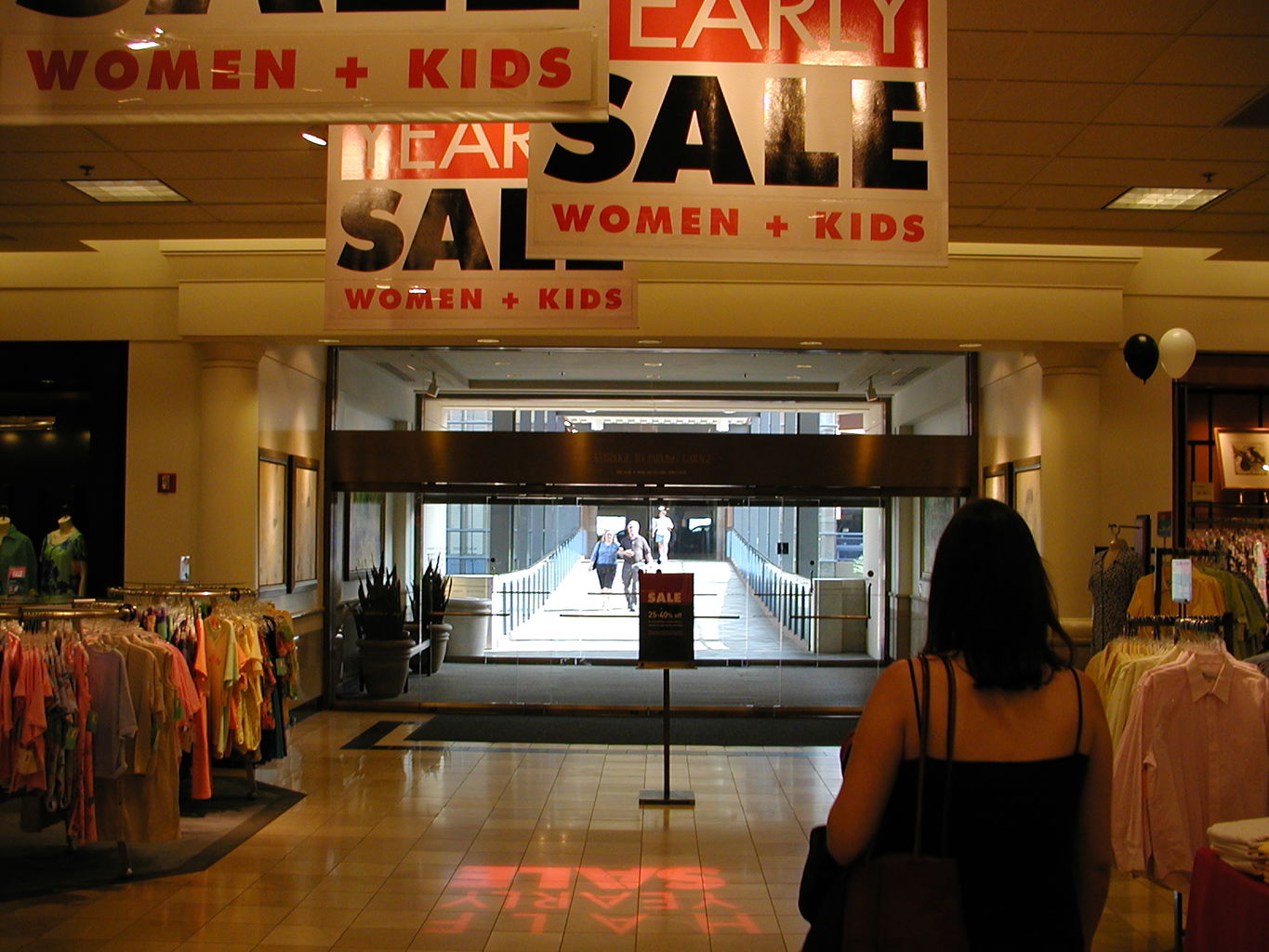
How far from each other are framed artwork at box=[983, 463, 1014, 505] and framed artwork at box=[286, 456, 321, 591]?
5992 millimetres

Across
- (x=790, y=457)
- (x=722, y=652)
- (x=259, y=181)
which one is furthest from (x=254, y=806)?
(x=790, y=457)

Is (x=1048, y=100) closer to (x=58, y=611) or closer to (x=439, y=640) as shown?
(x=58, y=611)

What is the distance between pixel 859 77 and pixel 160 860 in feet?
16.7

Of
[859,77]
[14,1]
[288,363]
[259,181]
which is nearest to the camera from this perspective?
[14,1]

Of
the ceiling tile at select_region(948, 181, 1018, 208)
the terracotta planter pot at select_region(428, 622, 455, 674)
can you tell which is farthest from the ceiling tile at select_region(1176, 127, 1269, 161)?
the terracotta planter pot at select_region(428, 622, 455, 674)

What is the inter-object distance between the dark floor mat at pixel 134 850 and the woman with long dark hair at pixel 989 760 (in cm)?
481

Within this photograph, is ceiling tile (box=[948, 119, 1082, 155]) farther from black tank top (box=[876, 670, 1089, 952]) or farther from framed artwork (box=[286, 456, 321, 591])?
framed artwork (box=[286, 456, 321, 591])

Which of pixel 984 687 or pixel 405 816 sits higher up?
pixel 984 687

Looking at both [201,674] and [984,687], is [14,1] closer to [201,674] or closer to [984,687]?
[984,687]

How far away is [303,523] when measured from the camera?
33.0 ft

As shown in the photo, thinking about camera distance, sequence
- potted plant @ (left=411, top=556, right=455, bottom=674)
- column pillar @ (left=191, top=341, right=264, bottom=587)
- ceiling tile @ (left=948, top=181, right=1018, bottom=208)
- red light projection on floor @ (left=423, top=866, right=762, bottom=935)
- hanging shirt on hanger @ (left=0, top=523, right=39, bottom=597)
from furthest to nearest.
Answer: potted plant @ (left=411, top=556, right=455, bottom=674)
column pillar @ (left=191, top=341, right=264, bottom=587)
hanging shirt on hanger @ (left=0, top=523, right=39, bottom=597)
ceiling tile @ (left=948, top=181, right=1018, bottom=208)
red light projection on floor @ (left=423, top=866, right=762, bottom=935)

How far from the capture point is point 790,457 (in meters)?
10.4

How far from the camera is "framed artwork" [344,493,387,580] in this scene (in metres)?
10.8

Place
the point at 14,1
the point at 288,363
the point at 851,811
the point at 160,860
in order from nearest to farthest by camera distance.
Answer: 1. the point at 851,811
2. the point at 14,1
3. the point at 160,860
4. the point at 288,363
